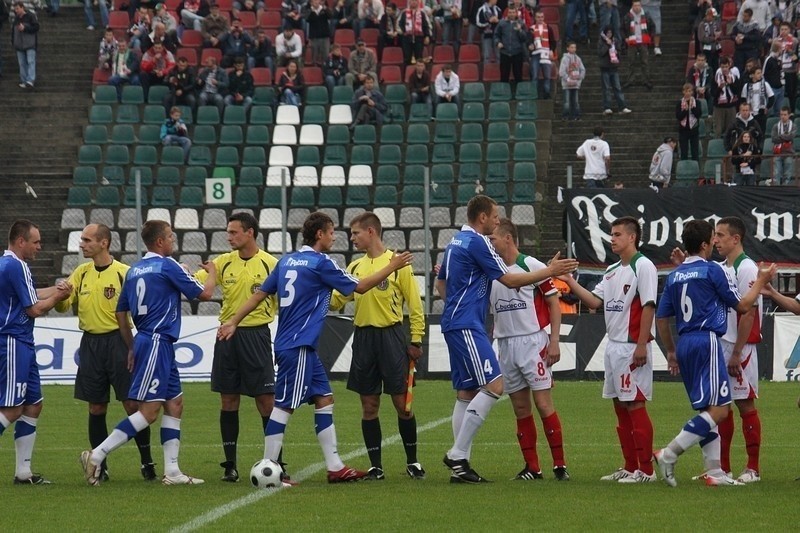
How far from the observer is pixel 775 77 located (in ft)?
94.9

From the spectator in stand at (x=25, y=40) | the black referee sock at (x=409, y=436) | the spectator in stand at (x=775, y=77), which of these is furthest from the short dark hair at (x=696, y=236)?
the spectator in stand at (x=25, y=40)

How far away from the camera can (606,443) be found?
14547mm

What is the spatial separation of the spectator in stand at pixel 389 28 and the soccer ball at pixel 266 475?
73.1 feet

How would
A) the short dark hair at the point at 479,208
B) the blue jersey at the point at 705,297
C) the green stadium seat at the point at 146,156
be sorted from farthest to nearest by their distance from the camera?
the green stadium seat at the point at 146,156 → the short dark hair at the point at 479,208 → the blue jersey at the point at 705,297

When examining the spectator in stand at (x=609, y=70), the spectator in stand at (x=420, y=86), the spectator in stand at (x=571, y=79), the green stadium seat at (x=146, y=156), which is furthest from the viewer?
the spectator in stand at (x=420, y=86)

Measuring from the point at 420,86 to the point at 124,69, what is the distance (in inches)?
281

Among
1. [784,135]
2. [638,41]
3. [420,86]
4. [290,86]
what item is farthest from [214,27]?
[784,135]

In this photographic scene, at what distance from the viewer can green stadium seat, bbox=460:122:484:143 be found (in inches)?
1182

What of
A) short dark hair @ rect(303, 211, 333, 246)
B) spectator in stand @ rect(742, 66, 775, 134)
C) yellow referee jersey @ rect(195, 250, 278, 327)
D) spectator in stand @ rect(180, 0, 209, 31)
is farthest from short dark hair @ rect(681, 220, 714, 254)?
spectator in stand @ rect(180, 0, 209, 31)

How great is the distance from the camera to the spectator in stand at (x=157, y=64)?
31.9m

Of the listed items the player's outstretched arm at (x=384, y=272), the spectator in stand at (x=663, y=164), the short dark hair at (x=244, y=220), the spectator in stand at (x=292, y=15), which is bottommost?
the player's outstretched arm at (x=384, y=272)

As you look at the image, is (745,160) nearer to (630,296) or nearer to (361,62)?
(361,62)

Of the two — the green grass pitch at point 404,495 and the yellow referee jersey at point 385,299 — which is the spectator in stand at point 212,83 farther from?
the yellow referee jersey at point 385,299

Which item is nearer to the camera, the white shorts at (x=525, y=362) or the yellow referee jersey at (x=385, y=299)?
the white shorts at (x=525, y=362)
